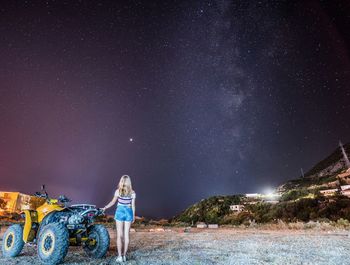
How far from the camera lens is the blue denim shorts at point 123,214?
605cm

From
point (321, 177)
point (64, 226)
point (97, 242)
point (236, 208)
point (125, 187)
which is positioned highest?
point (321, 177)

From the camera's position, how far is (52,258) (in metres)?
5.28

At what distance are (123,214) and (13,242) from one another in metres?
2.86

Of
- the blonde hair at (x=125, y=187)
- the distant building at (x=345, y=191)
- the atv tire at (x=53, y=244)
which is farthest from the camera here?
the distant building at (x=345, y=191)

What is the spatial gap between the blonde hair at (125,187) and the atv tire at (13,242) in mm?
2789

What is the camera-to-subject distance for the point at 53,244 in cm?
538

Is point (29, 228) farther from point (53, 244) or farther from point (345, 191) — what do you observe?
point (345, 191)

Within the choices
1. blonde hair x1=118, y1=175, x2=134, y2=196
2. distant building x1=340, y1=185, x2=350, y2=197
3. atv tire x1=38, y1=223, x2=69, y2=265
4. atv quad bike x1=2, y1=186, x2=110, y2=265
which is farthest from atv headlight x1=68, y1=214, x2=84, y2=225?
distant building x1=340, y1=185, x2=350, y2=197

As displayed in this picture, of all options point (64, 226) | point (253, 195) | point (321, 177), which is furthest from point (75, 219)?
point (321, 177)

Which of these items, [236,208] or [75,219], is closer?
[75,219]

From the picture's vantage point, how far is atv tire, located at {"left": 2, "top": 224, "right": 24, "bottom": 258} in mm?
6355

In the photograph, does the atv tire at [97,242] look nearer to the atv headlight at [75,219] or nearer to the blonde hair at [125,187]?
the atv headlight at [75,219]

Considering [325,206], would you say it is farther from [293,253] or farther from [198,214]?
[293,253]

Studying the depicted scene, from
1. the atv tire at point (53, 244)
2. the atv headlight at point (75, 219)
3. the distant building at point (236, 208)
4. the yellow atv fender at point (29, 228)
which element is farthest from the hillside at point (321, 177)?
the atv tire at point (53, 244)
